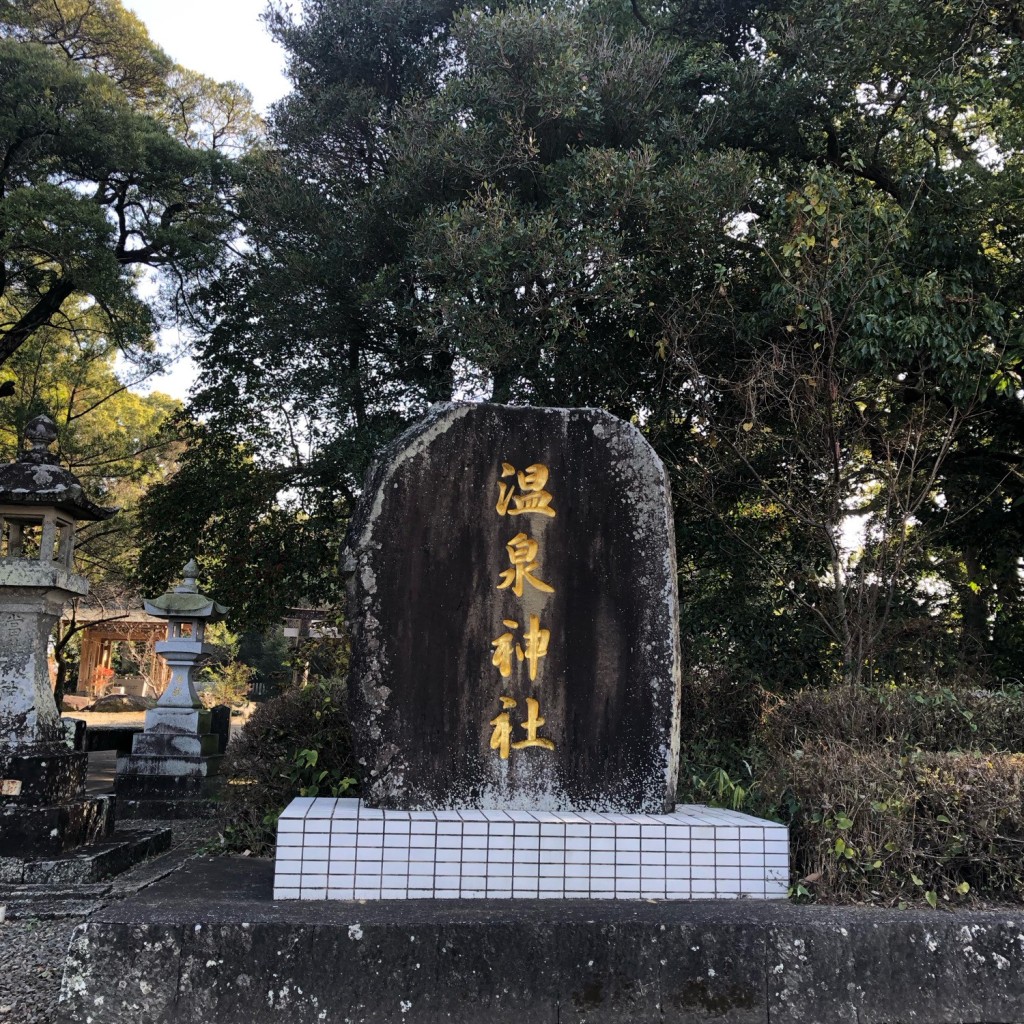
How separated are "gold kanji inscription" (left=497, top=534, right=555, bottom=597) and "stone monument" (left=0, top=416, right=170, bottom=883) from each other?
4393mm

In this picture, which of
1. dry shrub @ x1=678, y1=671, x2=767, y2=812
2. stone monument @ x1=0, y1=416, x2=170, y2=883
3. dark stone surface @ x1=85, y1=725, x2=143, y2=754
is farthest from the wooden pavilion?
dry shrub @ x1=678, y1=671, x2=767, y2=812

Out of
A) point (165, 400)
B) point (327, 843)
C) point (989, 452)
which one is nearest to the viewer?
point (327, 843)

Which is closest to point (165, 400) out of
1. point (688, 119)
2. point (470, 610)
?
point (688, 119)

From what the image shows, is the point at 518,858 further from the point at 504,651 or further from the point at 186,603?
the point at 186,603

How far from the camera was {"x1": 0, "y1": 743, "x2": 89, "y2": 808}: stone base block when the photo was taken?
6.68m

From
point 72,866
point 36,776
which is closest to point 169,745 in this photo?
point 36,776

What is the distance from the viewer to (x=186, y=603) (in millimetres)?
11945

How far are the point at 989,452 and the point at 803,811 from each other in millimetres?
7791

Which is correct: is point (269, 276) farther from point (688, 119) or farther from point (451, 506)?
point (451, 506)

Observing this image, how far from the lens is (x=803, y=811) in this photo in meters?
4.31

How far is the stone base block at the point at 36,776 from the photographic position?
668 cm

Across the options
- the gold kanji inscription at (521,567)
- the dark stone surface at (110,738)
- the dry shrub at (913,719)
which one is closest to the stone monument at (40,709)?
the gold kanji inscription at (521,567)

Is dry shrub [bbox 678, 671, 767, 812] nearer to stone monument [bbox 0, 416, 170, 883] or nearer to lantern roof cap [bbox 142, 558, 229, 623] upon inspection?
stone monument [bbox 0, 416, 170, 883]

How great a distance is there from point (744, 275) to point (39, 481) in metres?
7.27
